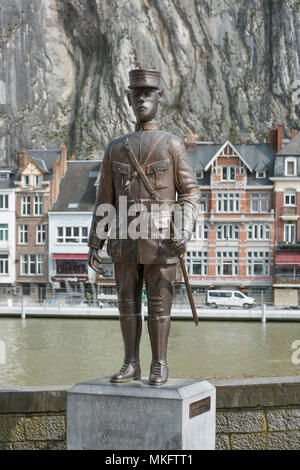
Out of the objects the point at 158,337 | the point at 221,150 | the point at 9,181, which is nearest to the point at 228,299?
the point at 221,150

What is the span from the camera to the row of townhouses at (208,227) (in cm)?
4341

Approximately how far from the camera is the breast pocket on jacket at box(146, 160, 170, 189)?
232 inches

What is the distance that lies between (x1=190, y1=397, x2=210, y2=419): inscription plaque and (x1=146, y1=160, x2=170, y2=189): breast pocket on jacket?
1853 millimetres

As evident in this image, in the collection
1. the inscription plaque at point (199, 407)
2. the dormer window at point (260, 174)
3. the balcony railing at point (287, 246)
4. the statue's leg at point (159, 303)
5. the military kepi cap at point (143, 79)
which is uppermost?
the dormer window at point (260, 174)

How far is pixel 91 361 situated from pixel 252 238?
78.4 ft

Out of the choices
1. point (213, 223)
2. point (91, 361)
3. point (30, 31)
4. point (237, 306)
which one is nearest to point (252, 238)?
point (213, 223)

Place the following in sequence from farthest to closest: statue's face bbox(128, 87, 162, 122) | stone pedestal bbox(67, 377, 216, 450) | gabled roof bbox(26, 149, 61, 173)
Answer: gabled roof bbox(26, 149, 61, 173) < statue's face bbox(128, 87, 162, 122) < stone pedestal bbox(67, 377, 216, 450)

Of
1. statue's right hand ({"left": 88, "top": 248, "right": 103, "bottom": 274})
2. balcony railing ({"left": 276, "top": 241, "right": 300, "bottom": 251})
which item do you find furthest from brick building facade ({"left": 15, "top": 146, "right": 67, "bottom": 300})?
statue's right hand ({"left": 88, "top": 248, "right": 103, "bottom": 274})

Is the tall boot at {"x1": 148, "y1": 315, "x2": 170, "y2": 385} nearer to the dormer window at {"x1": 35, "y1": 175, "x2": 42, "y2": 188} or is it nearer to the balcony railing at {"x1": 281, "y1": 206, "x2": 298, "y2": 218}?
the balcony railing at {"x1": 281, "y1": 206, "x2": 298, "y2": 218}

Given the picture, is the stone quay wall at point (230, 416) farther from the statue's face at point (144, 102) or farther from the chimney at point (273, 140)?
the chimney at point (273, 140)

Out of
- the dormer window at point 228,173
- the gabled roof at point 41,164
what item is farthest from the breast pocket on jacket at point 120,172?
the gabled roof at point 41,164

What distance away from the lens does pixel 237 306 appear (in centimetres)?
3825

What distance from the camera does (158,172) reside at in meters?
5.91

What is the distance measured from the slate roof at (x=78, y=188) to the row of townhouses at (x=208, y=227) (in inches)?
3.0
